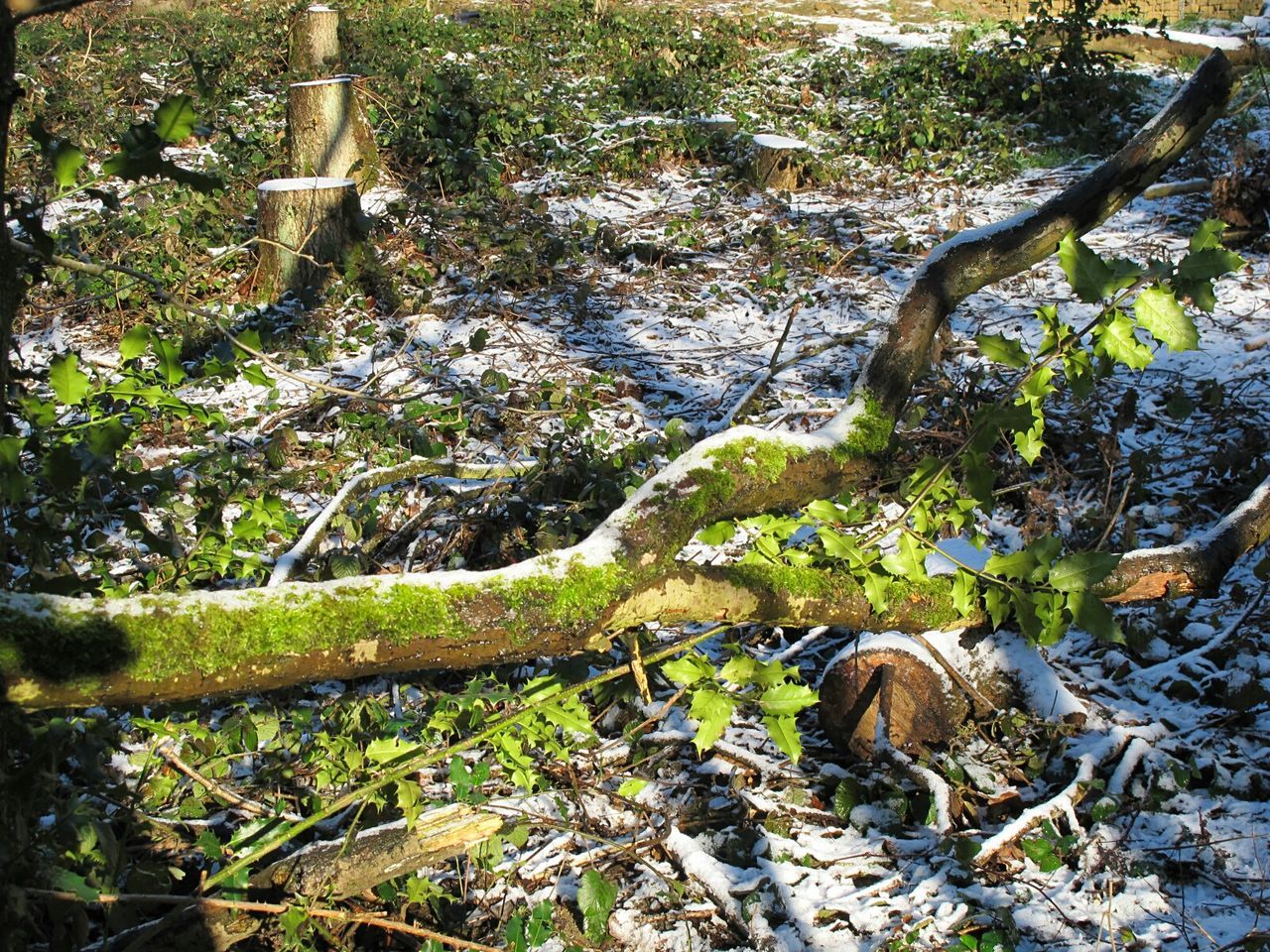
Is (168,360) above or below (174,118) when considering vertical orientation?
below

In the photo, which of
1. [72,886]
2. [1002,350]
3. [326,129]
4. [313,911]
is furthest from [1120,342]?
[326,129]

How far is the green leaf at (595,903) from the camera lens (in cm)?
264

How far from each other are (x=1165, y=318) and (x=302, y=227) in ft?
18.0

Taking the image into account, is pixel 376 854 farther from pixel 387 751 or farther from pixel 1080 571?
pixel 1080 571

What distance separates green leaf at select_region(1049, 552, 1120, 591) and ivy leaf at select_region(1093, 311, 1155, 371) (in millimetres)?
432

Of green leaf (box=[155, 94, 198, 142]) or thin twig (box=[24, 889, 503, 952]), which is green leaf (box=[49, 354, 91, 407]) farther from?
thin twig (box=[24, 889, 503, 952])

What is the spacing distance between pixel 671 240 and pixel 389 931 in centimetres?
548

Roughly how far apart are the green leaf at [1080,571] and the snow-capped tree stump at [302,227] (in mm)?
5129

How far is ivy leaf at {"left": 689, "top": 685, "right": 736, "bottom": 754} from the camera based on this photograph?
6.40ft

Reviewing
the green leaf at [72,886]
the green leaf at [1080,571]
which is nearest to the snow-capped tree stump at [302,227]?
the green leaf at [72,886]

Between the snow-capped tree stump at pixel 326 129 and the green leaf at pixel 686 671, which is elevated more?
the snow-capped tree stump at pixel 326 129

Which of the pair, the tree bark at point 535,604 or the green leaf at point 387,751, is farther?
the green leaf at point 387,751

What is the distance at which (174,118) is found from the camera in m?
1.88

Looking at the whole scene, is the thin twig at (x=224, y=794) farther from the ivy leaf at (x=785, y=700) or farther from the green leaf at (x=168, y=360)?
the ivy leaf at (x=785, y=700)
